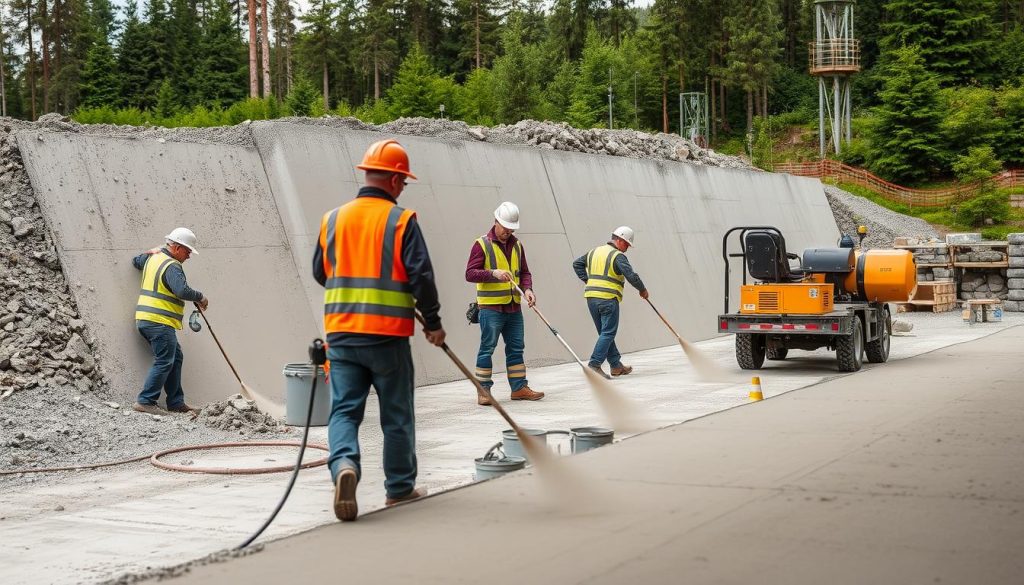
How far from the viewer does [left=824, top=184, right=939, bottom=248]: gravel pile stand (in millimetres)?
35094

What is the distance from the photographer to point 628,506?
578cm

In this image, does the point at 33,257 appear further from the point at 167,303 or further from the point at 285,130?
the point at 285,130

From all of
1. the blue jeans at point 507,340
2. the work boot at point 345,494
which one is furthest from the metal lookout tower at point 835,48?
the work boot at point 345,494

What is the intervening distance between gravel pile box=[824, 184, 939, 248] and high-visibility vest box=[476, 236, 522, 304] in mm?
25365

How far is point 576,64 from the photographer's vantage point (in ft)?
231

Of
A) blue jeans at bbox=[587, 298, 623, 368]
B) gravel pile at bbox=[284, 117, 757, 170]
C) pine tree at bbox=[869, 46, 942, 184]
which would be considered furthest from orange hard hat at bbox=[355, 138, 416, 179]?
pine tree at bbox=[869, 46, 942, 184]

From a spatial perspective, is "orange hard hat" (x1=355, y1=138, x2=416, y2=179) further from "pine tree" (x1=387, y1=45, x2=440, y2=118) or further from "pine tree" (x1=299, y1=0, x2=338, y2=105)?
"pine tree" (x1=299, y1=0, x2=338, y2=105)

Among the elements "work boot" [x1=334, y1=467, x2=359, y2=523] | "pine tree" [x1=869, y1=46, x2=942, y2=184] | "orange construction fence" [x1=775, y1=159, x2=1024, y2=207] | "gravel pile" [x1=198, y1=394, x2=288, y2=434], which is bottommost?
"gravel pile" [x1=198, y1=394, x2=288, y2=434]

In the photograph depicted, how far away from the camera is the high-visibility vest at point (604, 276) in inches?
506

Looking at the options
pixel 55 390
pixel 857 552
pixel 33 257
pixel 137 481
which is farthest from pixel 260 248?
pixel 857 552

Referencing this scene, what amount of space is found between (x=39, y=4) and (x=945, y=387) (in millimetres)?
55122

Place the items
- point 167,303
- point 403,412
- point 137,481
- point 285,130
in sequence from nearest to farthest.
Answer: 1. point 403,412
2. point 137,481
3. point 167,303
4. point 285,130

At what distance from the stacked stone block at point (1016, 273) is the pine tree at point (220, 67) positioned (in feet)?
145

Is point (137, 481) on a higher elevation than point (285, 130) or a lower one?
lower
